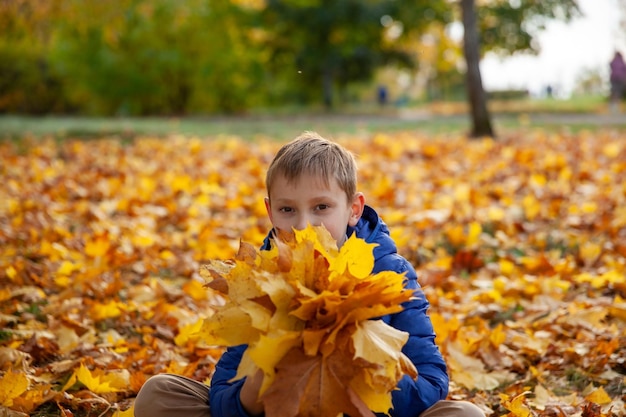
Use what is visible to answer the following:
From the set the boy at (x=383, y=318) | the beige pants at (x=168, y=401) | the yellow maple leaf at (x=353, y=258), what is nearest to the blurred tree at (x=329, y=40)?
the boy at (x=383, y=318)

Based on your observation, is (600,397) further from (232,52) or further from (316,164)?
(232,52)

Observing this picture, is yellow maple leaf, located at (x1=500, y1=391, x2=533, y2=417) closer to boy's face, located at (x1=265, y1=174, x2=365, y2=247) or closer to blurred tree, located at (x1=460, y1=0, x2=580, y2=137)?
boy's face, located at (x1=265, y1=174, x2=365, y2=247)

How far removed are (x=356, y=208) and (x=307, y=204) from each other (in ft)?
0.79

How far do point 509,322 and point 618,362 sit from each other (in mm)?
564

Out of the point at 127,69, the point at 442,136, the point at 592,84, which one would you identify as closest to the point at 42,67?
the point at 127,69

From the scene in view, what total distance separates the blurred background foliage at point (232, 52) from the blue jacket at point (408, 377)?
13.6 metres

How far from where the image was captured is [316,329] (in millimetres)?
1827

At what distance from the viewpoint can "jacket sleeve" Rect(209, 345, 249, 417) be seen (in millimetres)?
2174

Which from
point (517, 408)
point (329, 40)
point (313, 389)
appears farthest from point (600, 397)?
point (329, 40)

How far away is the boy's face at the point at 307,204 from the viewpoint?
91.4 inches

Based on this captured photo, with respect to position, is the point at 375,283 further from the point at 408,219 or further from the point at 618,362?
the point at 408,219

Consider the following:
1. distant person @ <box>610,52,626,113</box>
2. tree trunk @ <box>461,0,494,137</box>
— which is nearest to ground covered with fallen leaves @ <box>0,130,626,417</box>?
tree trunk @ <box>461,0,494,137</box>

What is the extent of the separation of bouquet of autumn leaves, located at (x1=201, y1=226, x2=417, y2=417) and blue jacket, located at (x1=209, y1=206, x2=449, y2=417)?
13.8 inches

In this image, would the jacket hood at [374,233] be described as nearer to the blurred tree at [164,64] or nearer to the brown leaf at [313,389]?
the brown leaf at [313,389]
